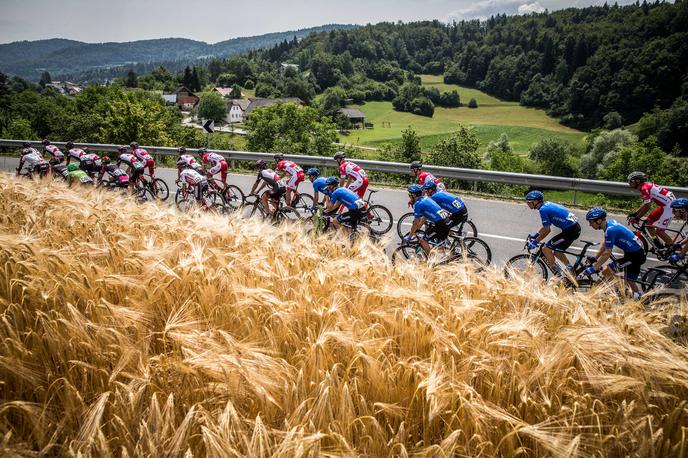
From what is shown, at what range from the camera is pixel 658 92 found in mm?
112312

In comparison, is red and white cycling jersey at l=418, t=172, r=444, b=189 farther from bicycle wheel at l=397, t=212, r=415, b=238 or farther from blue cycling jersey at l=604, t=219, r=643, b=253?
blue cycling jersey at l=604, t=219, r=643, b=253

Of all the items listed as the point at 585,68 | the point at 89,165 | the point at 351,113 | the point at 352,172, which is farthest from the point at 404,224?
the point at 585,68

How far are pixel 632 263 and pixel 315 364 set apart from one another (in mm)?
7033

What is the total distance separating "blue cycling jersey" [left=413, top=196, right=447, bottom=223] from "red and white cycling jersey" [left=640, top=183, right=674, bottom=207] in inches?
185

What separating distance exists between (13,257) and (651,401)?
348cm

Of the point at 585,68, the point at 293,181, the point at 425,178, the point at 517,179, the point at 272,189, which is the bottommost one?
the point at 517,179

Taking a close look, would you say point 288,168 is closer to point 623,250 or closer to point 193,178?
point 193,178

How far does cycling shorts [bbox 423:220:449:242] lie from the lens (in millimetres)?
8602

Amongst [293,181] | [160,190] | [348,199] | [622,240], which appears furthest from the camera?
[160,190]

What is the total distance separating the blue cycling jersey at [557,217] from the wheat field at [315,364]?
5.30 metres

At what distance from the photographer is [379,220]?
11078mm

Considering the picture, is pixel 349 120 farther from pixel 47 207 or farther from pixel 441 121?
pixel 47 207

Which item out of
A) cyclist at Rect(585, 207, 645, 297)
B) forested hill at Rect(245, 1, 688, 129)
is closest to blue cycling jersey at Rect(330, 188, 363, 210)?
cyclist at Rect(585, 207, 645, 297)

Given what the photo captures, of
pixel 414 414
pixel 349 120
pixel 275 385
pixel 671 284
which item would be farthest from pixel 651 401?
pixel 349 120
